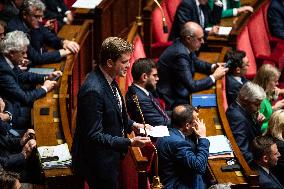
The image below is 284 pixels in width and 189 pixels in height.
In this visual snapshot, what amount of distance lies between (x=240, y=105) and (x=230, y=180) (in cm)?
57

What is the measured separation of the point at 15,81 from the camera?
2994mm

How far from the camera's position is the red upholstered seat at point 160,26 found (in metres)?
3.86

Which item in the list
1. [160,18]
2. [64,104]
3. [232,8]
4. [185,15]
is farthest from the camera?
[232,8]

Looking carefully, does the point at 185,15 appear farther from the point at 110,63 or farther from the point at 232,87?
the point at 110,63

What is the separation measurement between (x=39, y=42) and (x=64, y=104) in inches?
25.9

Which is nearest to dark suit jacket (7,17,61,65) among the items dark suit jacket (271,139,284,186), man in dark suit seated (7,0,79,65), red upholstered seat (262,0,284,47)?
man in dark suit seated (7,0,79,65)

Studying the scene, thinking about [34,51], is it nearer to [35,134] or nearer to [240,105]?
[35,134]

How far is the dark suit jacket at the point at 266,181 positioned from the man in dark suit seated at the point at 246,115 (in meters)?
0.19

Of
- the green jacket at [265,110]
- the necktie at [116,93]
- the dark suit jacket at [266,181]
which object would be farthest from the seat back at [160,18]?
→ the necktie at [116,93]

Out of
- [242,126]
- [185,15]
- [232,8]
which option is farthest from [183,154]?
[232,8]

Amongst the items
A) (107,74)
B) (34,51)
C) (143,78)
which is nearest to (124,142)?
(107,74)

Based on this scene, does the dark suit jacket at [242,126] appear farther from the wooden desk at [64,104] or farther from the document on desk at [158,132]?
the wooden desk at [64,104]

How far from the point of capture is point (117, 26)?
13.7ft

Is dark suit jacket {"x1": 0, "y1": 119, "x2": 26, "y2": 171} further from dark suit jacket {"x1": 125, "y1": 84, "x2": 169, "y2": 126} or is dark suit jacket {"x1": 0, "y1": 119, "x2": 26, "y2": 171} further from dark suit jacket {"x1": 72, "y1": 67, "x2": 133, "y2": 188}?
dark suit jacket {"x1": 125, "y1": 84, "x2": 169, "y2": 126}
